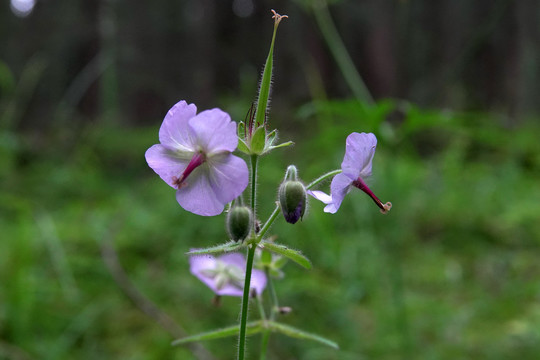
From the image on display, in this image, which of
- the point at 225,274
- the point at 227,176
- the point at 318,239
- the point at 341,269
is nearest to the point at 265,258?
the point at 225,274

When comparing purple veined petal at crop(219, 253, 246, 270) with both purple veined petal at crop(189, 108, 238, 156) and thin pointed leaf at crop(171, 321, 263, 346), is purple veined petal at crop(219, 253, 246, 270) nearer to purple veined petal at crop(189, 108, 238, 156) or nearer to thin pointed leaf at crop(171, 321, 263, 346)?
thin pointed leaf at crop(171, 321, 263, 346)

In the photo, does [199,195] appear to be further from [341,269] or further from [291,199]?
[341,269]

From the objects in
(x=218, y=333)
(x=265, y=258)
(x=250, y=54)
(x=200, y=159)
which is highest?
(x=250, y=54)

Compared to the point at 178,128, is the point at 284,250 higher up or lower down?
lower down

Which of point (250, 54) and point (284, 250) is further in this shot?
point (250, 54)

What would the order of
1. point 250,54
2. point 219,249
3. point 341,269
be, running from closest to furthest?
point 219,249
point 341,269
point 250,54

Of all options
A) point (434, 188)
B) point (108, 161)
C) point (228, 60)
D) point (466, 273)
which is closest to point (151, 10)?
point (228, 60)

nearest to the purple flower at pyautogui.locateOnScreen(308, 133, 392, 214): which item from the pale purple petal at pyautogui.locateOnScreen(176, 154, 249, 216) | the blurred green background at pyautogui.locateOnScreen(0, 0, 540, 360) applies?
the pale purple petal at pyautogui.locateOnScreen(176, 154, 249, 216)

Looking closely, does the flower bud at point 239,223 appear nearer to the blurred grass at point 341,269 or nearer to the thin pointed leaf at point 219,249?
the thin pointed leaf at point 219,249
